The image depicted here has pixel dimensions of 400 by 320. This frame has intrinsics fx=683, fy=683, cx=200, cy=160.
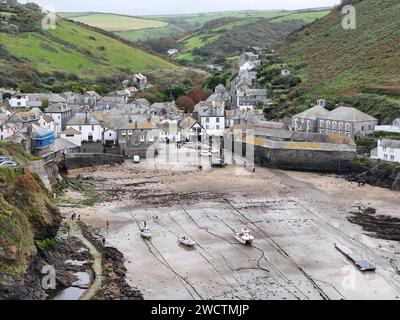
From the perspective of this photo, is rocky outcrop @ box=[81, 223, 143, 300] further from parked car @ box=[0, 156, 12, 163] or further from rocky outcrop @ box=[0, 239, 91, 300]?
parked car @ box=[0, 156, 12, 163]

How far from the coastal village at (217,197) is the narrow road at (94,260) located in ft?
0.32

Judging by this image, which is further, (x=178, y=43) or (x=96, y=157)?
(x=178, y=43)

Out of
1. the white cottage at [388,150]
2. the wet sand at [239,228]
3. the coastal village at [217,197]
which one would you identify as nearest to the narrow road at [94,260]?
the coastal village at [217,197]

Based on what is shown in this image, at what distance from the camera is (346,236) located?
31.7 meters

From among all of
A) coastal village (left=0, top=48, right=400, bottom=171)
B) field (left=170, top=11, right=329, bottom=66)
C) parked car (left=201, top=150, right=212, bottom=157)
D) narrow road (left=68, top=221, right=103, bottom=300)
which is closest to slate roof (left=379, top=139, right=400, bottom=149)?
coastal village (left=0, top=48, right=400, bottom=171)

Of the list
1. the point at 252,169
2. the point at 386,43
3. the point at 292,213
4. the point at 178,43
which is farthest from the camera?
the point at 178,43

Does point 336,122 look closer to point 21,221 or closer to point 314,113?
point 314,113

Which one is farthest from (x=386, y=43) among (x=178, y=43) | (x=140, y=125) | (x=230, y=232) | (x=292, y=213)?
(x=178, y=43)

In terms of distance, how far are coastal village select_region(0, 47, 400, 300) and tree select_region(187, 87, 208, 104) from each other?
9224 mm

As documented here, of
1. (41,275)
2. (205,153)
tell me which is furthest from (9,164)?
(205,153)

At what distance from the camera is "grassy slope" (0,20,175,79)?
307ft

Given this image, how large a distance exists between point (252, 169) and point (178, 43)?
4213 inches

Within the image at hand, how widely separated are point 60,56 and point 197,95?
2570 cm
